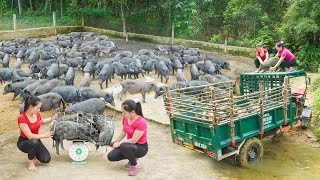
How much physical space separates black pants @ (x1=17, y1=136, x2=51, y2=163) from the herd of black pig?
269cm

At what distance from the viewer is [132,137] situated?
7.62m

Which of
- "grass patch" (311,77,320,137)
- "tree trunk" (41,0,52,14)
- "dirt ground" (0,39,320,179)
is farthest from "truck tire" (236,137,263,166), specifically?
"tree trunk" (41,0,52,14)

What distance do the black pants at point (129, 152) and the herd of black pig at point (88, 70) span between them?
311 cm

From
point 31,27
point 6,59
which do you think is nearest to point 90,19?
point 31,27

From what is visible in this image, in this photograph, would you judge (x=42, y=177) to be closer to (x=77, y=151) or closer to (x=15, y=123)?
(x=77, y=151)

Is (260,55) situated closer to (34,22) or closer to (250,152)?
(250,152)

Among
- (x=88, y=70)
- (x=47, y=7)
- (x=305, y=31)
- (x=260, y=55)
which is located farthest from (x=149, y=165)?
(x=47, y=7)

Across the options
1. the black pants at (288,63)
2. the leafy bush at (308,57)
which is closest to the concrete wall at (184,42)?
the leafy bush at (308,57)

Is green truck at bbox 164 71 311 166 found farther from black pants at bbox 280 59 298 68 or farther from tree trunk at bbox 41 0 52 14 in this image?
tree trunk at bbox 41 0 52 14

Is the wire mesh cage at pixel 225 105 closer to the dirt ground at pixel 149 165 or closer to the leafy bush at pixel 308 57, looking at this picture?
the dirt ground at pixel 149 165

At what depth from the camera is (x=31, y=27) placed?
2858cm

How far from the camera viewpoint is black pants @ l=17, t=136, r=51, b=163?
25.6ft

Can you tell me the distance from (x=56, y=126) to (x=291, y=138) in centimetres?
522

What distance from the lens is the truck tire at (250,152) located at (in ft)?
27.1
